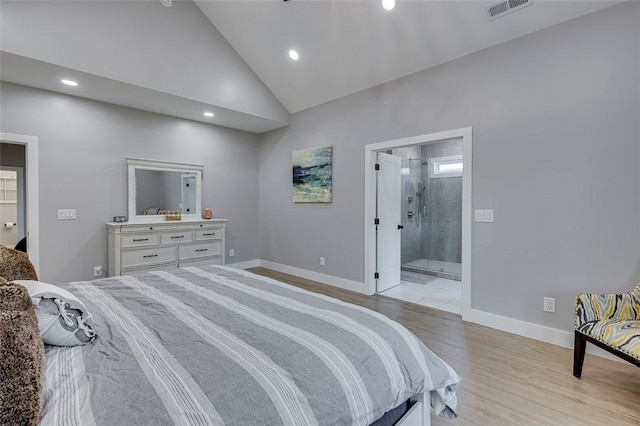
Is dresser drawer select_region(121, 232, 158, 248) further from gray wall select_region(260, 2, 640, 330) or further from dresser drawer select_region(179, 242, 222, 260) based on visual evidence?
gray wall select_region(260, 2, 640, 330)

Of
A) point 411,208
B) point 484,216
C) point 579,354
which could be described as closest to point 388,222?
point 484,216

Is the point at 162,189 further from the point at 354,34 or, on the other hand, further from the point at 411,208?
the point at 411,208

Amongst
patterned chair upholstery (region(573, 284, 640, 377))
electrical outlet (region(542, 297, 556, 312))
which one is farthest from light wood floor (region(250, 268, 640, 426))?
electrical outlet (region(542, 297, 556, 312))

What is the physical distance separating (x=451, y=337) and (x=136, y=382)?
8.94ft

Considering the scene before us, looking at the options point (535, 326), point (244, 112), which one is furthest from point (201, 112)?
point (535, 326)

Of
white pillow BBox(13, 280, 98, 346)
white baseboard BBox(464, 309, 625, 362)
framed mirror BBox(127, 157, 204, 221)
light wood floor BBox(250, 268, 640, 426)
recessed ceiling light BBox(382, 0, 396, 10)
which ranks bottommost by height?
light wood floor BBox(250, 268, 640, 426)

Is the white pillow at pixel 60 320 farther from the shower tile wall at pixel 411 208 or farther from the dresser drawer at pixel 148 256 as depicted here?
the shower tile wall at pixel 411 208

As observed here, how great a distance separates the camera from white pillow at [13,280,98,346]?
114 cm

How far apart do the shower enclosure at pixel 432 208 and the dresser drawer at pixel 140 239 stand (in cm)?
425

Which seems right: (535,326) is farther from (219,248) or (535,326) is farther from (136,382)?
(219,248)

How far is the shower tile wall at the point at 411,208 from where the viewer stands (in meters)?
5.96

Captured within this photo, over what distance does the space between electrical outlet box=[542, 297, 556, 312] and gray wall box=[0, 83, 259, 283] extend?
475 cm

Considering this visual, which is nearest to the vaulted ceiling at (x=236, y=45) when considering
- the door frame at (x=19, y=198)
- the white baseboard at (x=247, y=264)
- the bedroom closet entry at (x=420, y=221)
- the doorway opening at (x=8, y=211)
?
the bedroom closet entry at (x=420, y=221)

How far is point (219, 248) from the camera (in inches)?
188
